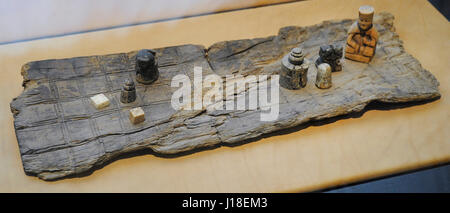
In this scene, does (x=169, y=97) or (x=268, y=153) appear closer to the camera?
(x=268, y=153)

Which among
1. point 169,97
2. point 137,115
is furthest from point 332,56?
point 137,115

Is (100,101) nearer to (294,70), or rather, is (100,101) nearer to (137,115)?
(137,115)

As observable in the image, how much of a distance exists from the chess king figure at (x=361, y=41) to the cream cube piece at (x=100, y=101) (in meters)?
1.74

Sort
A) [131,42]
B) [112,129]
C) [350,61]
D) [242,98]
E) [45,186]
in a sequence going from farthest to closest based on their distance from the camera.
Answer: [131,42]
[350,61]
[242,98]
[112,129]
[45,186]

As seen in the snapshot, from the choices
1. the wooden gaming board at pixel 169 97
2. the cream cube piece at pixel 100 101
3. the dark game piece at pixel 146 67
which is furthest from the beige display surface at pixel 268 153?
the dark game piece at pixel 146 67

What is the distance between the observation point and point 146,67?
373 centimetres

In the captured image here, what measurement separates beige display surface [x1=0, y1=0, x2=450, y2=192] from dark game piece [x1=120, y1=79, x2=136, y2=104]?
1.37 ft

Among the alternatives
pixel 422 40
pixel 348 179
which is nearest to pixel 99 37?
pixel 348 179

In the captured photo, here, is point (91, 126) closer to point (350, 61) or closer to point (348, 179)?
point (348, 179)

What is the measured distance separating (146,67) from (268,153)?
98cm

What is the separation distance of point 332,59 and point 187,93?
103 cm

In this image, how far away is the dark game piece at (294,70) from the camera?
371 centimetres

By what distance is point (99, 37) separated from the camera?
14.7 ft

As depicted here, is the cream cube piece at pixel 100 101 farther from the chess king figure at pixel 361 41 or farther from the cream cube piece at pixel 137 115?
the chess king figure at pixel 361 41
